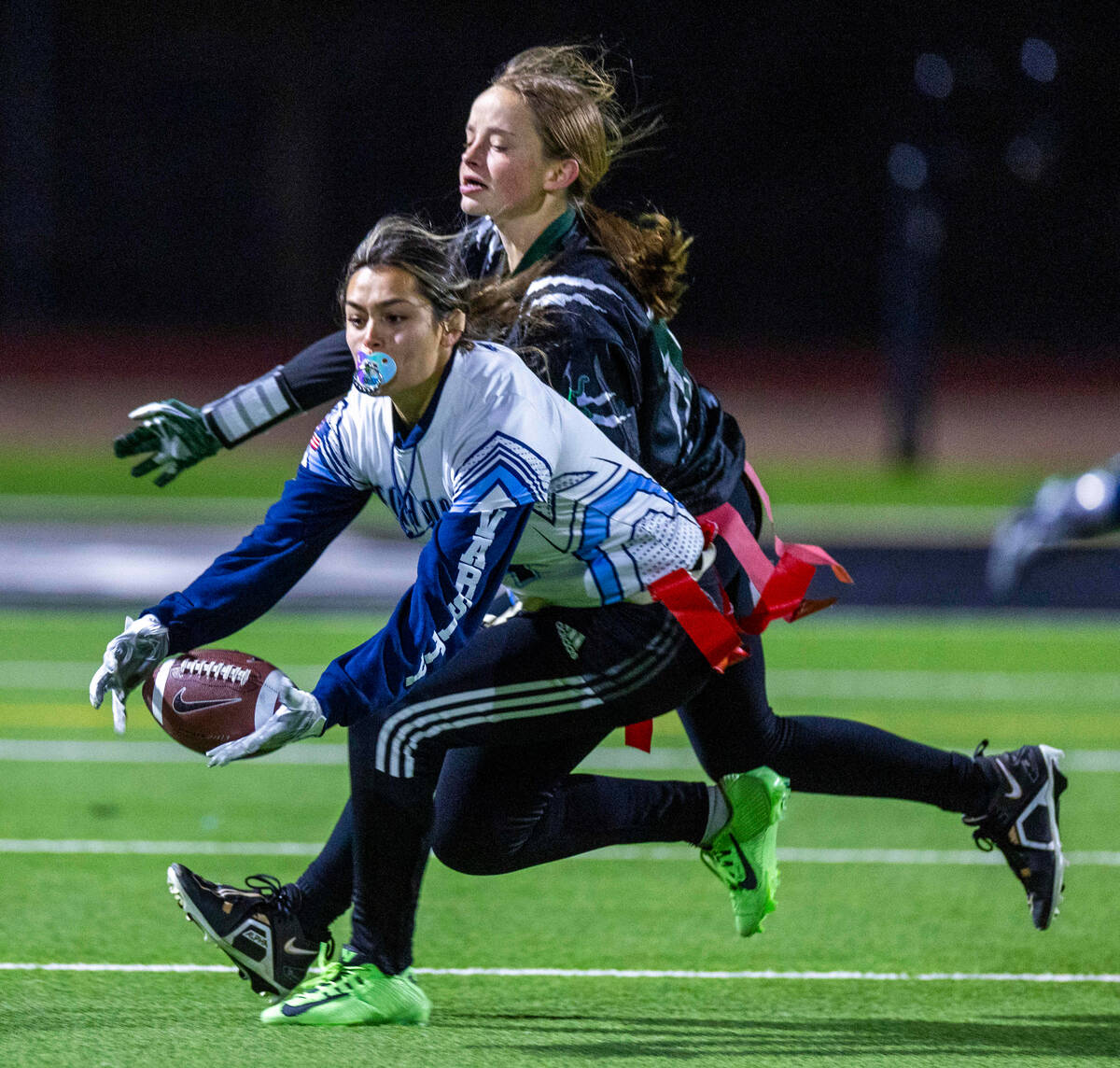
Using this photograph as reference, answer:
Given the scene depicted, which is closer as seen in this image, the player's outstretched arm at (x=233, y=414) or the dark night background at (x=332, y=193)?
the player's outstretched arm at (x=233, y=414)

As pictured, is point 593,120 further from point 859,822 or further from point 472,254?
point 859,822

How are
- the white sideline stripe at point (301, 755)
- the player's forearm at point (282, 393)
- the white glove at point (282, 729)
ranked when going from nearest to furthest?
the white glove at point (282, 729)
the player's forearm at point (282, 393)
the white sideline stripe at point (301, 755)

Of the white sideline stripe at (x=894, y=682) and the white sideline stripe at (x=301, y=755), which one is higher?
the white sideline stripe at (x=894, y=682)

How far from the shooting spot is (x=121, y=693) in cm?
364

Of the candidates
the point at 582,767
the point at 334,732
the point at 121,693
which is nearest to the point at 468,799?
the point at 121,693

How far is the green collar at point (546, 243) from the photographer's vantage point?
154 inches

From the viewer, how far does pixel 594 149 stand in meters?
3.95

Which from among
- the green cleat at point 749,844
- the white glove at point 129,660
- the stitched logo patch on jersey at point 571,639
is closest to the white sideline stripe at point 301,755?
the green cleat at point 749,844

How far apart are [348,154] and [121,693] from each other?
2532cm

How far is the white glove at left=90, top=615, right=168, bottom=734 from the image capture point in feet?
11.8

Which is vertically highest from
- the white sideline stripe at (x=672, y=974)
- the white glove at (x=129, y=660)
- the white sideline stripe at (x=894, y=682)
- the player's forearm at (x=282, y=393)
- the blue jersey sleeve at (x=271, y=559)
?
the player's forearm at (x=282, y=393)

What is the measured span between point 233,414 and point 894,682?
554cm

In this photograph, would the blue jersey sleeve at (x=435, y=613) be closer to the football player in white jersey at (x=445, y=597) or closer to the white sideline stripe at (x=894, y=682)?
the football player in white jersey at (x=445, y=597)

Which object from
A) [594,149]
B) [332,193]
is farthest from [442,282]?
[332,193]
